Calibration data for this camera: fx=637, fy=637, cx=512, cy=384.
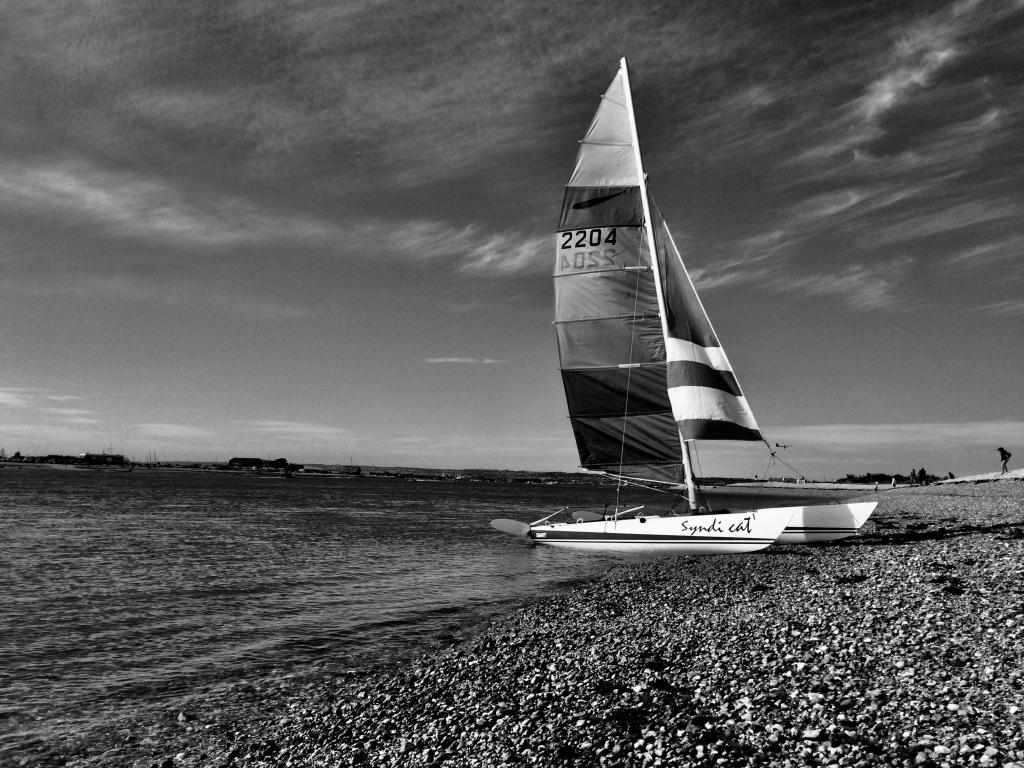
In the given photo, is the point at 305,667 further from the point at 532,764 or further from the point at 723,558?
the point at 723,558

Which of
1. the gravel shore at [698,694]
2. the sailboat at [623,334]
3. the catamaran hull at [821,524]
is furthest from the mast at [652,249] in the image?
the gravel shore at [698,694]

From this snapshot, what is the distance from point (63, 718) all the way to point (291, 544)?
26839 millimetres

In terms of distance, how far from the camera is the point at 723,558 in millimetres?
24109

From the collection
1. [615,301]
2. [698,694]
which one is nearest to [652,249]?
[615,301]

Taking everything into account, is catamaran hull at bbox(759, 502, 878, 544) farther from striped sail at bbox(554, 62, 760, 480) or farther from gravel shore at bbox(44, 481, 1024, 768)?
gravel shore at bbox(44, 481, 1024, 768)

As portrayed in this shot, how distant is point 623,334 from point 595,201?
6122 millimetres

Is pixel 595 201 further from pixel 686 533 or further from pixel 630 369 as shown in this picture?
pixel 686 533

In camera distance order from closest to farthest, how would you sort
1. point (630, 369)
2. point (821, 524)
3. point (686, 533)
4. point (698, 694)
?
1. point (698, 694)
2. point (821, 524)
3. point (686, 533)
4. point (630, 369)

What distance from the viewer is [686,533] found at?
81.1ft

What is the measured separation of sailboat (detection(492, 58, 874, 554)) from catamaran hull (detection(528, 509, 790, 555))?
6 centimetres

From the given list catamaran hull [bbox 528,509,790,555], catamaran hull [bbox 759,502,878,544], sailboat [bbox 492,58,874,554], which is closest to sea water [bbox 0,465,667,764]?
catamaran hull [bbox 528,509,790,555]

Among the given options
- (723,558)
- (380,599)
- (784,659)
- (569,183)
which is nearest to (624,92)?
(569,183)

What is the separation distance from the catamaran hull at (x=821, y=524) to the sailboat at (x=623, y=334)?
2470mm

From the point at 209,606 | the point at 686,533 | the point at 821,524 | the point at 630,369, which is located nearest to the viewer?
the point at 209,606
